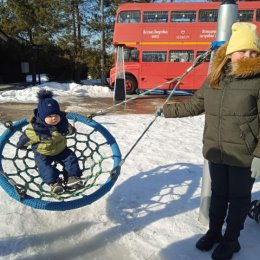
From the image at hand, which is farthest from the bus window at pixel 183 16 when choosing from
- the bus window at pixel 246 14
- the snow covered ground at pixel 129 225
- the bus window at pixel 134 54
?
the snow covered ground at pixel 129 225

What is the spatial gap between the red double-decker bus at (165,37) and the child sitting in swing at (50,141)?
11.8 metres

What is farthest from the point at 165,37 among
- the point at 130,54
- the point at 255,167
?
the point at 255,167

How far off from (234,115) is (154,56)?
44.5 ft

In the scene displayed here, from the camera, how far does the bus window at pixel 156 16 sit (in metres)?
15.0

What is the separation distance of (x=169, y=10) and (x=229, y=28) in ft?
42.5

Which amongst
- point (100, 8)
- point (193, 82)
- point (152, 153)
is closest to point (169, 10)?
point (193, 82)

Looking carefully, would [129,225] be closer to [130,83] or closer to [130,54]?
[130,83]

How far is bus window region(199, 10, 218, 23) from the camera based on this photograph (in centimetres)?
1453

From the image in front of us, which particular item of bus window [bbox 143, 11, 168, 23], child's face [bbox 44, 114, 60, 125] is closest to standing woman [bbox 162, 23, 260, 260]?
child's face [bbox 44, 114, 60, 125]

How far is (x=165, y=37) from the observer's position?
15.1 metres

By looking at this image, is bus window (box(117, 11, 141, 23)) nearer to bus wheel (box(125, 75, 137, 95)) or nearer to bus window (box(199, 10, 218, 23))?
bus wheel (box(125, 75, 137, 95))

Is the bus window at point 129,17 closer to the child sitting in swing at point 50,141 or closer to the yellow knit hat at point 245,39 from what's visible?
the child sitting in swing at point 50,141

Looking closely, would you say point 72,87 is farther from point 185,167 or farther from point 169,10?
point 185,167

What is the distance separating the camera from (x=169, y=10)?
14.9m
